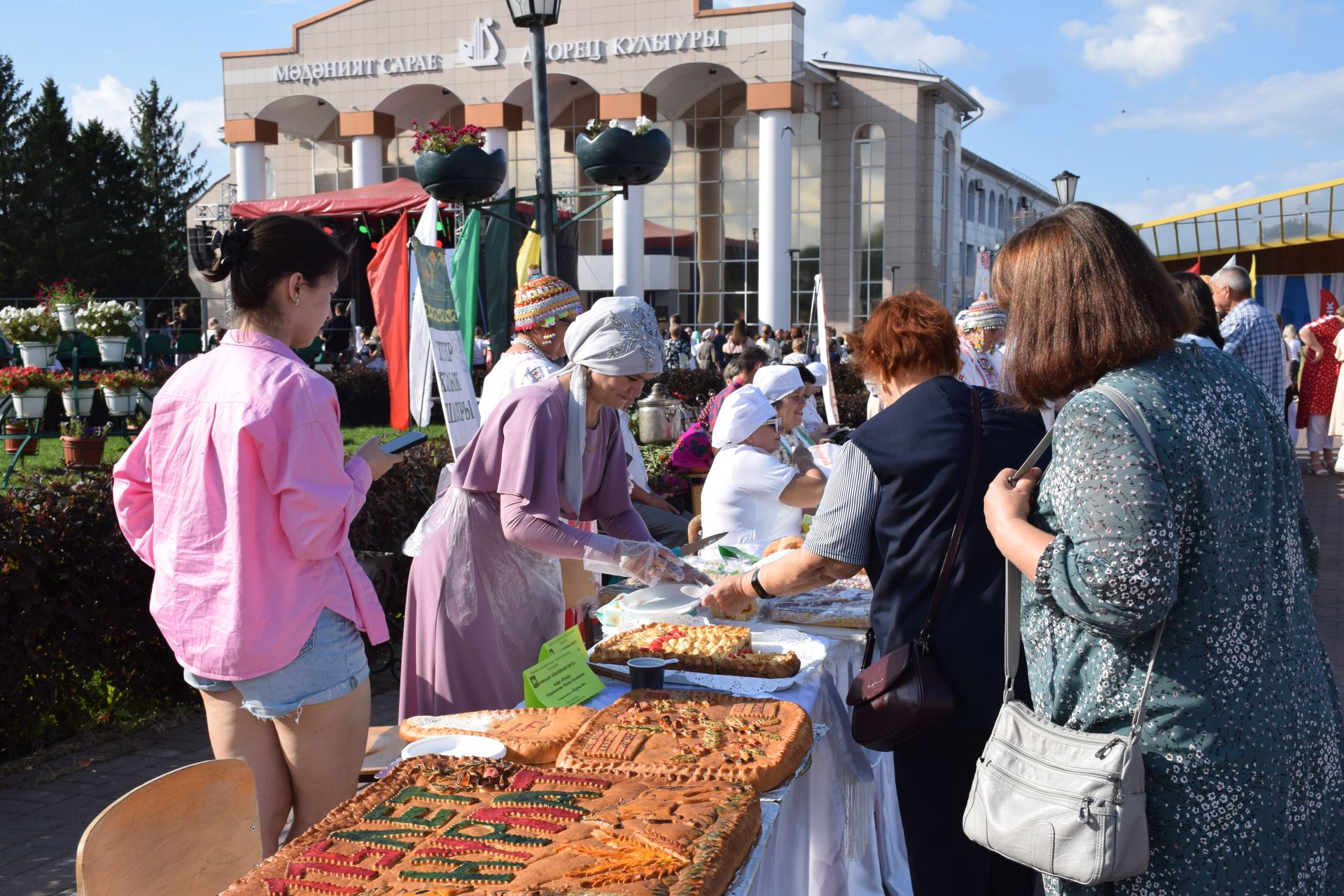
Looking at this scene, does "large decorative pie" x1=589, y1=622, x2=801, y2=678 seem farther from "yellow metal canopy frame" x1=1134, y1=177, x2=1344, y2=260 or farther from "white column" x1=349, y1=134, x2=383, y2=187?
"white column" x1=349, y1=134, x2=383, y2=187

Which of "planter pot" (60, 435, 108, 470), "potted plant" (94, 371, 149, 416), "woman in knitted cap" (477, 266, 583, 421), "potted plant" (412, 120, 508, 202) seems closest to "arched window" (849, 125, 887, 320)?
"potted plant" (94, 371, 149, 416)

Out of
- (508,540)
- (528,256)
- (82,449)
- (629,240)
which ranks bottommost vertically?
(82,449)

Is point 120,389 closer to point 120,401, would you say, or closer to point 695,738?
point 120,401

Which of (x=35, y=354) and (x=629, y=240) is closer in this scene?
(x=35, y=354)

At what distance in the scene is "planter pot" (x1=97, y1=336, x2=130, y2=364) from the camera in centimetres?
1420

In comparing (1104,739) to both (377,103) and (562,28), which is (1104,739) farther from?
(377,103)

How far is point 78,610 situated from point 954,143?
35.7 meters

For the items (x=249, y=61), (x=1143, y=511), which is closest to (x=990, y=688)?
(x=1143, y=511)

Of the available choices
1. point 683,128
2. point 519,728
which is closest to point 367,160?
point 683,128

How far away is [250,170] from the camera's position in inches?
1281

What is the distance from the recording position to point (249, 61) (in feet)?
108

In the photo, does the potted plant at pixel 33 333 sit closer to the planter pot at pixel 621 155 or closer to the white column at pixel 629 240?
the planter pot at pixel 621 155

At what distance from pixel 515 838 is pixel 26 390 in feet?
39.5

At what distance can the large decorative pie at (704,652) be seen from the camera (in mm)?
2895
